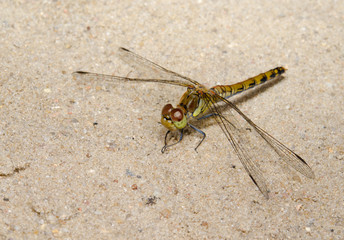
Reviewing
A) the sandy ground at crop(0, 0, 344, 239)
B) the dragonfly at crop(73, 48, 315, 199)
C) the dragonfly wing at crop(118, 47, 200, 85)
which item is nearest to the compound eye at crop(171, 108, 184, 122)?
the dragonfly at crop(73, 48, 315, 199)

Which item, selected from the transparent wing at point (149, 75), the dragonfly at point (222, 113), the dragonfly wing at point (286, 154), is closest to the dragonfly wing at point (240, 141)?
the dragonfly at point (222, 113)

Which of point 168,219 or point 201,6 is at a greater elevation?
point 201,6

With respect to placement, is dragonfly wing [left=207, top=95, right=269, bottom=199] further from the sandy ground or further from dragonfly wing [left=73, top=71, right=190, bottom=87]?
dragonfly wing [left=73, top=71, right=190, bottom=87]

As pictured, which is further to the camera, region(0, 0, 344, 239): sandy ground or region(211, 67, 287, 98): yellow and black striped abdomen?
region(211, 67, 287, 98): yellow and black striped abdomen

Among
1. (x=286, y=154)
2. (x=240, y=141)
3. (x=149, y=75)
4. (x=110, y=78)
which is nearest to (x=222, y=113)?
(x=240, y=141)

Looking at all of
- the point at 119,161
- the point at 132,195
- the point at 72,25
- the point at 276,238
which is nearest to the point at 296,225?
the point at 276,238

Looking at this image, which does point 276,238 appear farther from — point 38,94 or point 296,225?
point 38,94

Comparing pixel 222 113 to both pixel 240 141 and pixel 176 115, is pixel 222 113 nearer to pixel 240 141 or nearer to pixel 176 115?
pixel 240 141

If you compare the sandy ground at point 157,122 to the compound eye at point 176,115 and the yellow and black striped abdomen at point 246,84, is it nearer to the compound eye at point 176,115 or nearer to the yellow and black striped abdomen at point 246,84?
the yellow and black striped abdomen at point 246,84
